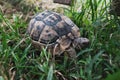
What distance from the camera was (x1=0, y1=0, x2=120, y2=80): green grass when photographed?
1.74 m

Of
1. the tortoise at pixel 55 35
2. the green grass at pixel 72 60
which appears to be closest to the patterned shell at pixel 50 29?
the tortoise at pixel 55 35

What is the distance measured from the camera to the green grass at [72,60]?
1.74 metres

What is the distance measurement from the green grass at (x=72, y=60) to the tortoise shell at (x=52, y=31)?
0.33 ft

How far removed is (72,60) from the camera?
189cm

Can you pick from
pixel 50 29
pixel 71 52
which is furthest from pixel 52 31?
pixel 71 52

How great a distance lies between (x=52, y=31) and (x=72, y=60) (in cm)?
36

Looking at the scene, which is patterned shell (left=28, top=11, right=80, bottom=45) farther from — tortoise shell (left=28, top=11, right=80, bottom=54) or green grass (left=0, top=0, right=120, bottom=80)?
green grass (left=0, top=0, right=120, bottom=80)

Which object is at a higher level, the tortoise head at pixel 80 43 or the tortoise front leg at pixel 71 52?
the tortoise head at pixel 80 43

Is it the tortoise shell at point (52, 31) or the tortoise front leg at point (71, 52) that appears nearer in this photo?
the tortoise front leg at point (71, 52)

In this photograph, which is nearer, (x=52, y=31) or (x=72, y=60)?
(x=72, y=60)

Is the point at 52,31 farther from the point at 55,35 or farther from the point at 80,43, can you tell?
the point at 80,43

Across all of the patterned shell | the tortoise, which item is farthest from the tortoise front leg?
the patterned shell

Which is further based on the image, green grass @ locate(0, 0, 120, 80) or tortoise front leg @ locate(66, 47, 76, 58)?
tortoise front leg @ locate(66, 47, 76, 58)

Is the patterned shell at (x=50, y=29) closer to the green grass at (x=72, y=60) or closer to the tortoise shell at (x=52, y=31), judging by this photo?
the tortoise shell at (x=52, y=31)
